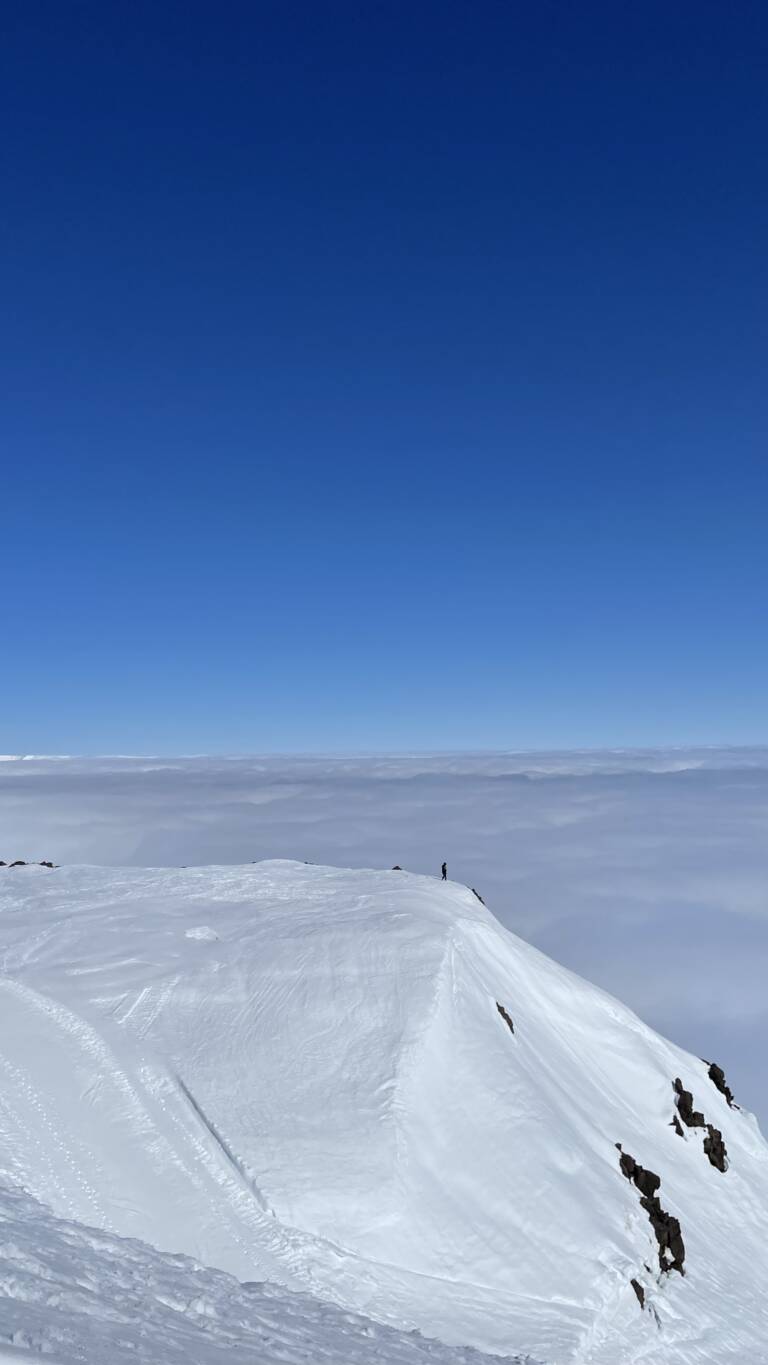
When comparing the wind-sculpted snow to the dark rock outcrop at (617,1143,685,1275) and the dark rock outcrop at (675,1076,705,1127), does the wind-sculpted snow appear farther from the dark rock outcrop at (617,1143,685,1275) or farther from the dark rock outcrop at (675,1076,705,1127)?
the dark rock outcrop at (675,1076,705,1127)

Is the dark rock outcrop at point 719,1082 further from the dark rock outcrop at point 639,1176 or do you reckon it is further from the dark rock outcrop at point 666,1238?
the dark rock outcrop at point 666,1238

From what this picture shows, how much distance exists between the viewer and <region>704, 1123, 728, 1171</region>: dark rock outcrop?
35000mm

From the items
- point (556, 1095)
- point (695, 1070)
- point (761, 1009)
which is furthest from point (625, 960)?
point (556, 1095)

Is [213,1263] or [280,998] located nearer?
[213,1263]

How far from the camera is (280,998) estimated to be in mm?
25219

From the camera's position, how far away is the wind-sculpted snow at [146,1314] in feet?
25.8

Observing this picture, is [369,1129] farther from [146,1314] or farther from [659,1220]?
[146,1314]

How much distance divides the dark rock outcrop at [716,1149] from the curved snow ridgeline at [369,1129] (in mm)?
99

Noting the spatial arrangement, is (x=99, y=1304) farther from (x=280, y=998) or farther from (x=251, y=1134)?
(x=280, y=998)

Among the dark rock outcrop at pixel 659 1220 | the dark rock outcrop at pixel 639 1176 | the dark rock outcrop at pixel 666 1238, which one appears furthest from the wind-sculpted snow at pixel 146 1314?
the dark rock outcrop at pixel 639 1176

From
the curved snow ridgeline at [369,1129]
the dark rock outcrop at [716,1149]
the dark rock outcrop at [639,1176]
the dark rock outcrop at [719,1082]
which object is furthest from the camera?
the dark rock outcrop at [719,1082]

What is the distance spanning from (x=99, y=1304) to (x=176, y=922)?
22815 mm

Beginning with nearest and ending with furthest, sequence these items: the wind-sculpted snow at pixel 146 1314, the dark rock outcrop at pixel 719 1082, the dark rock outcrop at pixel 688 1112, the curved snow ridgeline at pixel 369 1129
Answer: the wind-sculpted snow at pixel 146 1314 → the curved snow ridgeline at pixel 369 1129 → the dark rock outcrop at pixel 688 1112 → the dark rock outcrop at pixel 719 1082

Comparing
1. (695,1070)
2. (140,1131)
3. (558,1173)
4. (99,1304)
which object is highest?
(99,1304)
